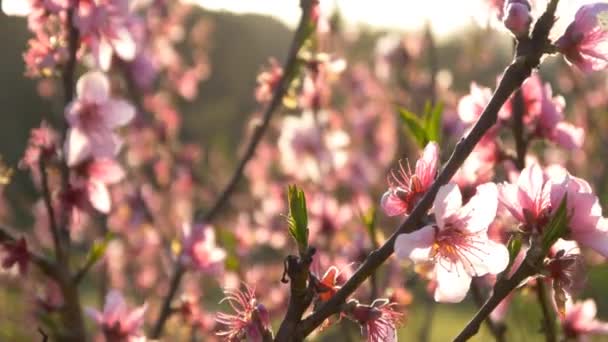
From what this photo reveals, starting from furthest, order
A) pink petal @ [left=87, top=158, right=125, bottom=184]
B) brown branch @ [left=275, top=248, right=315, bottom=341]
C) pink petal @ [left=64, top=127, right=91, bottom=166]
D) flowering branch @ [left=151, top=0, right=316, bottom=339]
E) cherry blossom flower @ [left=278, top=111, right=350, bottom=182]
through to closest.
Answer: cherry blossom flower @ [left=278, top=111, right=350, bottom=182] < pink petal @ [left=87, top=158, right=125, bottom=184] < pink petal @ [left=64, top=127, right=91, bottom=166] < flowering branch @ [left=151, top=0, right=316, bottom=339] < brown branch @ [left=275, top=248, right=315, bottom=341]

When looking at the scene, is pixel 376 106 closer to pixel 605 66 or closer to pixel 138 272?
pixel 138 272

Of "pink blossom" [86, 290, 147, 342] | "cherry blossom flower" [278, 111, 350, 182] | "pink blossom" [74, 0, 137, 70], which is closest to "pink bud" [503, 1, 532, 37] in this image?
"pink blossom" [86, 290, 147, 342]

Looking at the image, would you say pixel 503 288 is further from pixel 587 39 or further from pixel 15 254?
pixel 15 254

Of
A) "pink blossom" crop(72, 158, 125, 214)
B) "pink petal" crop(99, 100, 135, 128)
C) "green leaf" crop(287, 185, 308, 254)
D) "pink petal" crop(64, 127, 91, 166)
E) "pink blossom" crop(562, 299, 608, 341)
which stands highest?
"pink petal" crop(99, 100, 135, 128)

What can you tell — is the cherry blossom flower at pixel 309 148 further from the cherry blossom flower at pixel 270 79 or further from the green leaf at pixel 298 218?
the green leaf at pixel 298 218

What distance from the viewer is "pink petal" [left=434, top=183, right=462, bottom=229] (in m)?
1.26

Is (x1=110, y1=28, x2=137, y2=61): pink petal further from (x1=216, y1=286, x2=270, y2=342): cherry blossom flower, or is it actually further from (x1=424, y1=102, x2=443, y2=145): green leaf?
(x1=216, y1=286, x2=270, y2=342): cherry blossom flower

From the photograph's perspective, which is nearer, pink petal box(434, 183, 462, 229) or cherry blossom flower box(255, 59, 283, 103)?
pink petal box(434, 183, 462, 229)

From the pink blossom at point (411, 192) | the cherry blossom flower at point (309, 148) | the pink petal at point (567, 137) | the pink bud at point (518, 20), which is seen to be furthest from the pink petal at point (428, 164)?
the cherry blossom flower at point (309, 148)

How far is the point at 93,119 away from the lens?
257 centimetres

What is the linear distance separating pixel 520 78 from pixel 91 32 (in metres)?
1.50

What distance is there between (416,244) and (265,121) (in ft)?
4.02

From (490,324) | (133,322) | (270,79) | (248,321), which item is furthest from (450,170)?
(270,79)

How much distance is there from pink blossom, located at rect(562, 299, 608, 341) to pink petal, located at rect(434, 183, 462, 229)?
93 cm
